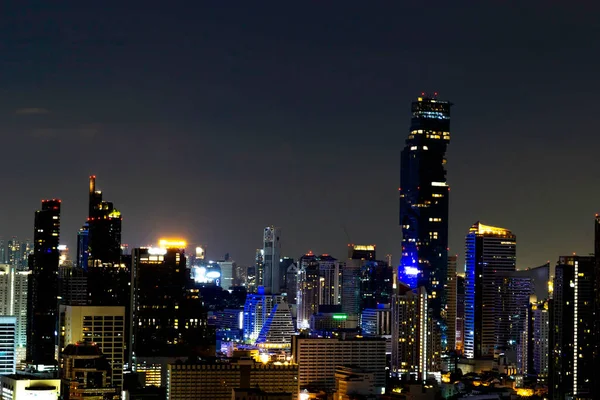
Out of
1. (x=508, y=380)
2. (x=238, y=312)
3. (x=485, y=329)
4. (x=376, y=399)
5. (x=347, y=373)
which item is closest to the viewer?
(x=376, y=399)

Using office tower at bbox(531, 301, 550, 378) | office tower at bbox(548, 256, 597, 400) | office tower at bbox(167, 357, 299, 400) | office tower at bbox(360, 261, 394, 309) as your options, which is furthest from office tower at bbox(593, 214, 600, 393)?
office tower at bbox(360, 261, 394, 309)

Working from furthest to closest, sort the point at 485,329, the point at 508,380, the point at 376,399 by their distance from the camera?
the point at 485,329, the point at 508,380, the point at 376,399

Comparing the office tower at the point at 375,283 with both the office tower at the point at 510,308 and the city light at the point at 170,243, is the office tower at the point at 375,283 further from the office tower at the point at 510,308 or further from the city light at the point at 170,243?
the city light at the point at 170,243

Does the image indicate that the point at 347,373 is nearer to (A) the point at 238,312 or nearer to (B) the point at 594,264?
(B) the point at 594,264

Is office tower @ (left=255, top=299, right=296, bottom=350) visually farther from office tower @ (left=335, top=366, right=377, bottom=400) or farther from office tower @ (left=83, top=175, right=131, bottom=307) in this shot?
office tower @ (left=335, top=366, right=377, bottom=400)

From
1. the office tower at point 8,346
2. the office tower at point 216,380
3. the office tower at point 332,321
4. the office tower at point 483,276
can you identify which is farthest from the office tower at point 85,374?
the office tower at point 483,276

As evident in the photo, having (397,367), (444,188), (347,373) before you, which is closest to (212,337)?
(397,367)

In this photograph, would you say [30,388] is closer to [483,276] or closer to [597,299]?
[597,299]
